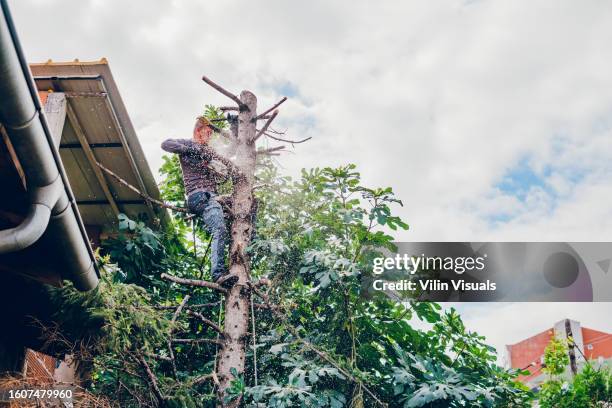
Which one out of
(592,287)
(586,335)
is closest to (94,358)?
(592,287)

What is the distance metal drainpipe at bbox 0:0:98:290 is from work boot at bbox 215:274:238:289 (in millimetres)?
2315

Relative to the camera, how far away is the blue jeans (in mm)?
6586

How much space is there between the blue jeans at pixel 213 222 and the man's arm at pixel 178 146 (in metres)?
0.52

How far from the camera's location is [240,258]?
6.58 meters

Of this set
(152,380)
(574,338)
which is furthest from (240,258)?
(574,338)

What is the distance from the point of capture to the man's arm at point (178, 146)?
7004 millimetres

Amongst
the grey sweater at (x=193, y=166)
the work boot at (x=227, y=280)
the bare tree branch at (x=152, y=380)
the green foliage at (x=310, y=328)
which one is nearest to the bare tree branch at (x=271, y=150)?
the green foliage at (x=310, y=328)

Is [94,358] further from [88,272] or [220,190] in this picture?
[220,190]

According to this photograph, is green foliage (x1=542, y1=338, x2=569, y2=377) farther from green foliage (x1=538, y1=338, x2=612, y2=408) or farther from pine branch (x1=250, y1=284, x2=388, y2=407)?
pine branch (x1=250, y1=284, x2=388, y2=407)

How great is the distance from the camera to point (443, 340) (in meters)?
6.68

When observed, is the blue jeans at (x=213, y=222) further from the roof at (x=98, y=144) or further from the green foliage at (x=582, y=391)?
the green foliage at (x=582, y=391)

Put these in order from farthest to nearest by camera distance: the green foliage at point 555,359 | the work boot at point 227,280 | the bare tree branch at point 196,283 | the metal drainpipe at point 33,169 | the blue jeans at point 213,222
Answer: the green foliage at point 555,359, the blue jeans at point 213,222, the work boot at point 227,280, the bare tree branch at point 196,283, the metal drainpipe at point 33,169

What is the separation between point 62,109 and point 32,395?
3151 millimetres

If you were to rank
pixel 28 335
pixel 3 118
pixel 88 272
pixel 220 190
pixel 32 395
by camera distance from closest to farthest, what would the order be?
1. pixel 3 118
2. pixel 88 272
3. pixel 32 395
4. pixel 28 335
5. pixel 220 190
